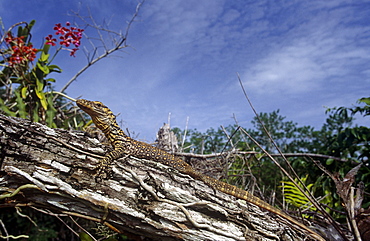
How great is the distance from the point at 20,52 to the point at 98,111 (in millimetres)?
3549

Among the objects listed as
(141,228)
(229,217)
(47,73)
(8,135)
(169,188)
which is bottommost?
(141,228)

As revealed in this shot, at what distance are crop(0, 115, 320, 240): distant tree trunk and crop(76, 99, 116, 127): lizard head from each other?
463 mm

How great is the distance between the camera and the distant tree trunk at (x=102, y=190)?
1.95 m

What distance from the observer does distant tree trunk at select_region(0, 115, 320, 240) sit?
1.95 metres

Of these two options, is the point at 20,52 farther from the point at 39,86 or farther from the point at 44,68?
the point at 39,86

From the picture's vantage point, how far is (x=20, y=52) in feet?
17.0

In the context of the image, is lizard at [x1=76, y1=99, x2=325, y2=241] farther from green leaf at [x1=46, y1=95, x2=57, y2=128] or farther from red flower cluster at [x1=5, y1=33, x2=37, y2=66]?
red flower cluster at [x1=5, y1=33, x2=37, y2=66]

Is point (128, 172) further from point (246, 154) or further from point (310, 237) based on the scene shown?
point (246, 154)

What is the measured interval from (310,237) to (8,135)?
254cm

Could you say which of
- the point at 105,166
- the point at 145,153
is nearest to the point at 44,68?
the point at 145,153

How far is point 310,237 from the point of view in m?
2.43

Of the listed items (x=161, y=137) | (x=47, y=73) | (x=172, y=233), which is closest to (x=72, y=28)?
(x=47, y=73)

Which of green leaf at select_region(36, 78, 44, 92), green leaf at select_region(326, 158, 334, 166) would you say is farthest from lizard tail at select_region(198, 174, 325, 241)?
green leaf at select_region(36, 78, 44, 92)

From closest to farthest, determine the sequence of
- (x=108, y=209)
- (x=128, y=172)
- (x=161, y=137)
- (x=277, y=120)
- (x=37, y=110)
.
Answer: (x=108, y=209), (x=128, y=172), (x=161, y=137), (x=37, y=110), (x=277, y=120)
